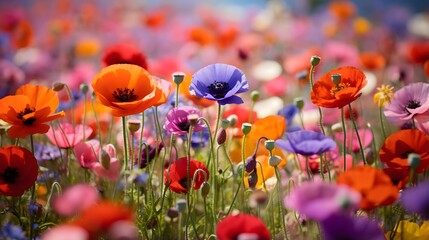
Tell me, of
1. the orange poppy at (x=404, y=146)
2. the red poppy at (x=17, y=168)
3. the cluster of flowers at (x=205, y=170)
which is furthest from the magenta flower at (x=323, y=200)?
the red poppy at (x=17, y=168)

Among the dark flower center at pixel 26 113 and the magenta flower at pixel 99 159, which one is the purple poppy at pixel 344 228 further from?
the dark flower center at pixel 26 113

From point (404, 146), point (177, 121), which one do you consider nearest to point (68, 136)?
point (177, 121)

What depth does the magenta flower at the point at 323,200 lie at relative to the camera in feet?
2.14

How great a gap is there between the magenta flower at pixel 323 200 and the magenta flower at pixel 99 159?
0.36 meters

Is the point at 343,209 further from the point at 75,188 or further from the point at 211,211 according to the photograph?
the point at 211,211

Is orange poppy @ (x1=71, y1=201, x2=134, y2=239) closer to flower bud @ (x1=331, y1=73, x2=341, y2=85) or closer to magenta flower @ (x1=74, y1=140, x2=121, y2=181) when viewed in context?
magenta flower @ (x1=74, y1=140, x2=121, y2=181)

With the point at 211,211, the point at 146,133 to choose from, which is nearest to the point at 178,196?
the point at 211,211

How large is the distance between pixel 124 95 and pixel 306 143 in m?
0.33

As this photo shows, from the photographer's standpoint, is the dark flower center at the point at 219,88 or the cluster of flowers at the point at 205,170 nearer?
the cluster of flowers at the point at 205,170

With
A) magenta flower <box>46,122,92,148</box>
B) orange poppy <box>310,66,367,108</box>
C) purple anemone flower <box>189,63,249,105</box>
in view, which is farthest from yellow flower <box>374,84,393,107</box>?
magenta flower <box>46,122,92,148</box>

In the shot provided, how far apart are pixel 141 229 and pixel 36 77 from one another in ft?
5.61

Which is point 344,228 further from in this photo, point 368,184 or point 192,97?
point 192,97

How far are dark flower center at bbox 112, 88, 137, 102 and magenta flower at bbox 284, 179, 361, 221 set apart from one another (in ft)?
1.37

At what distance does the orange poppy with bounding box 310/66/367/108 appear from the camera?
3.14ft
